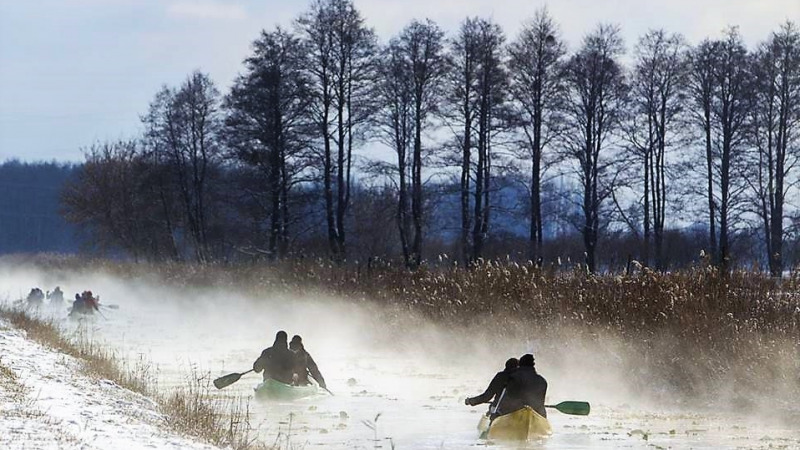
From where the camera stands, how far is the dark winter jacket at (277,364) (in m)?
19.2

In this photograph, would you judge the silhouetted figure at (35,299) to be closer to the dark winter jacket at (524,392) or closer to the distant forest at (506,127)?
the distant forest at (506,127)

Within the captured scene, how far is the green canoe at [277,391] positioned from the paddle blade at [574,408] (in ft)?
16.6

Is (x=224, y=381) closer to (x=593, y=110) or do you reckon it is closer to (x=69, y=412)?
(x=69, y=412)

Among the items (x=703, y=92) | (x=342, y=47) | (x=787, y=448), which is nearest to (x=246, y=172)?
(x=342, y=47)

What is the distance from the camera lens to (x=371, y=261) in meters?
30.3

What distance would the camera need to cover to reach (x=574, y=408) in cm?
1559

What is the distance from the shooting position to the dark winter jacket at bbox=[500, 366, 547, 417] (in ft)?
48.5

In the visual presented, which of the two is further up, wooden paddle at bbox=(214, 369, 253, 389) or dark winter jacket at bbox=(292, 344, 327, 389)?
Answer: dark winter jacket at bbox=(292, 344, 327, 389)

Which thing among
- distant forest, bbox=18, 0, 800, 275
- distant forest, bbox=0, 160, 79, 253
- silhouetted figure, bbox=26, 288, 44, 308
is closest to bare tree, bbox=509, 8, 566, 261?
distant forest, bbox=18, 0, 800, 275

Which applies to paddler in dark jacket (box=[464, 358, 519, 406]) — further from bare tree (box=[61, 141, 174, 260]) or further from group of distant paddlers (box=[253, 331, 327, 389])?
bare tree (box=[61, 141, 174, 260])

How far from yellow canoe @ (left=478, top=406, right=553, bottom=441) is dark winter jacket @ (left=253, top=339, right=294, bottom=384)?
5630 mm

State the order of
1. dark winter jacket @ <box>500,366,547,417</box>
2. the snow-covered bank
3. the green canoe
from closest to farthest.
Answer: the snow-covered bank < dark winter jacket @ <box>500,366,547,417</box> < the green canoe

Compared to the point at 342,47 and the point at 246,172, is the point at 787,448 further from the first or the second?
the point at 246,172

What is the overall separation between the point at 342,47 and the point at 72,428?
29301mm
